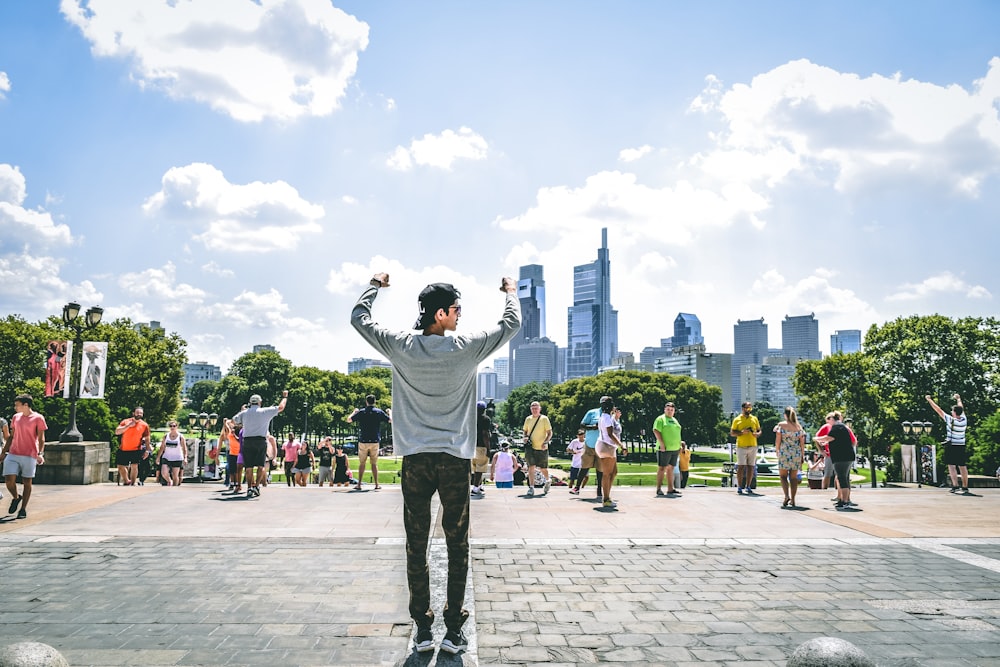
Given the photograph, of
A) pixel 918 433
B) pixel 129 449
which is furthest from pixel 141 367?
pixel 918 433

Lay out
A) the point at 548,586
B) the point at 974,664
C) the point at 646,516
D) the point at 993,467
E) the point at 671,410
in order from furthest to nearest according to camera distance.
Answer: the point at 993,467
the point at 671,410
the point at 646,516
the point at 548,586
the point at 974,664

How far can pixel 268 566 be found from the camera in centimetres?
604

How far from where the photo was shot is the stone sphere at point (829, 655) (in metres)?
3.02

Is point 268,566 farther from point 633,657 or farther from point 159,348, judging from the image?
point 159,348

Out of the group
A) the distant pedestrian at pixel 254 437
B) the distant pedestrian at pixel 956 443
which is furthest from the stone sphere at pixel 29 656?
the distant pedestrian at pixel 956 443

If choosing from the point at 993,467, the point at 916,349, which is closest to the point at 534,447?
the point at 993,467

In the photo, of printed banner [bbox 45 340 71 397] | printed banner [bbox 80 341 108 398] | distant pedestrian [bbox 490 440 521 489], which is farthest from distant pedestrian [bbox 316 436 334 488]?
printed banner [bbox 45 340 71 397]

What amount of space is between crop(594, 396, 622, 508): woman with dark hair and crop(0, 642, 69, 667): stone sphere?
8.57m

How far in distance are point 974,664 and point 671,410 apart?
8993mm

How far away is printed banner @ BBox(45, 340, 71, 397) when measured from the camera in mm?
14867

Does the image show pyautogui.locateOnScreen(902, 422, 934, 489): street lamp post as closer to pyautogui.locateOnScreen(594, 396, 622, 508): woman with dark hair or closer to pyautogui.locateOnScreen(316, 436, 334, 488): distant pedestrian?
pyautogui.locateOnScreen(594, 396, 622, 508): woman with dark hair

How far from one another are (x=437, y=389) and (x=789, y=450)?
9.50 meters

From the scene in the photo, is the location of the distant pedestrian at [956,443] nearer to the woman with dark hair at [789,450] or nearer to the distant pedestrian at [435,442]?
the woman with dark hair at [789,450]

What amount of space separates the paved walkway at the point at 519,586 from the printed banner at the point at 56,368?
6.62m
